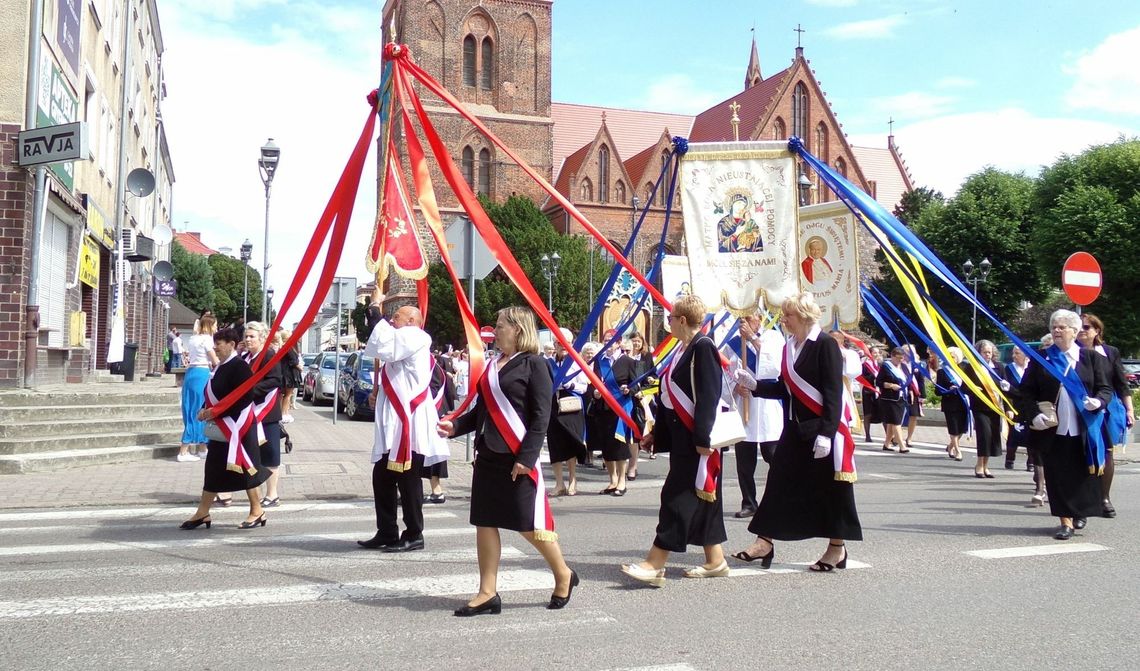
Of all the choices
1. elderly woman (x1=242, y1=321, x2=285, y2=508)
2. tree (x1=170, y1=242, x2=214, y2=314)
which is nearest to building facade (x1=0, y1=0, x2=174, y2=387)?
elderly woman (x1=242, y1=321, x2=285, y2=508)

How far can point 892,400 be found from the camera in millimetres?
16750

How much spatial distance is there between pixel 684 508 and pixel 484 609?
56.3 inches

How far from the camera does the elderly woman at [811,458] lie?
20.8 feet

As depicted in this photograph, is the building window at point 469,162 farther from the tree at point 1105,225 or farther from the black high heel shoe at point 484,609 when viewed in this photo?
the black high heel shoe at point 484,609

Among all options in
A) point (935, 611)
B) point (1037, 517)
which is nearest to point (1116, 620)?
point (935, 611)

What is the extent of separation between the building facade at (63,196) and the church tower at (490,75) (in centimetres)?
3007

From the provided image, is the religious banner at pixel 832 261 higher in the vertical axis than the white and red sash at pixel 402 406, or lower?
higher

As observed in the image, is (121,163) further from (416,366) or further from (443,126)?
(443,126)

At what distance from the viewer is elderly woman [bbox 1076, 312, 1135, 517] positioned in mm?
8180

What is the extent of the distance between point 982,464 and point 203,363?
410 inches

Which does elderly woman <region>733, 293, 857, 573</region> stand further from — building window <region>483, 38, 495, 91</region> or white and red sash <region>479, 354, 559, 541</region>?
building window <region>483, 38, 495, 91</region>

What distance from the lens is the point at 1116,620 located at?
5242mm

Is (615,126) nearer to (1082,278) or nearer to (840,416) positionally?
(1082,278)

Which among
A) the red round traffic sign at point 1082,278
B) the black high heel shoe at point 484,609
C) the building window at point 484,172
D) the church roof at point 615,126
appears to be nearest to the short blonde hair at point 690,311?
the black high heel shoe at point 484,609
